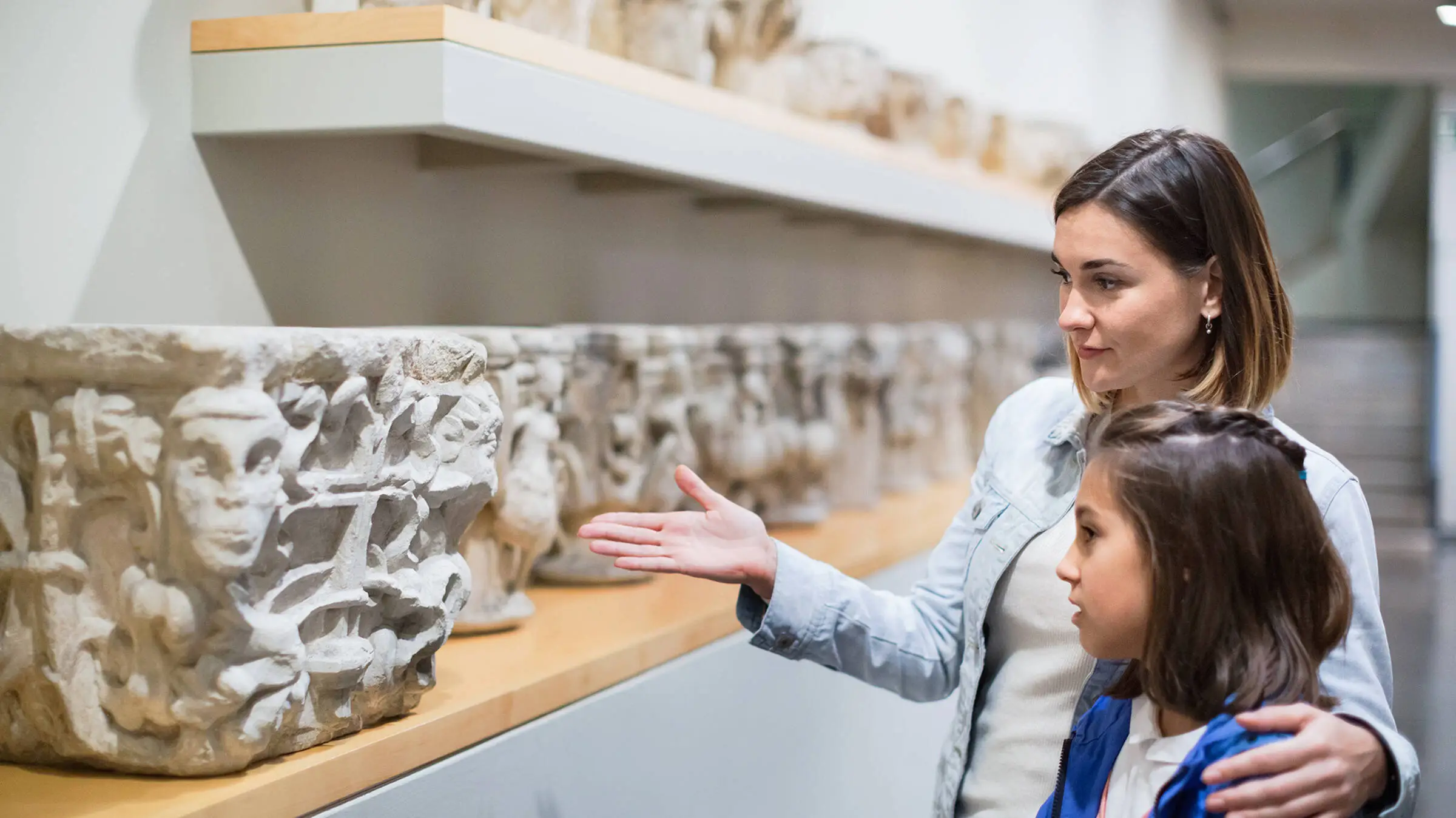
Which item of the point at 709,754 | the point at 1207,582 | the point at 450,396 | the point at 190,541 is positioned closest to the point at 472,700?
the point at 450,396

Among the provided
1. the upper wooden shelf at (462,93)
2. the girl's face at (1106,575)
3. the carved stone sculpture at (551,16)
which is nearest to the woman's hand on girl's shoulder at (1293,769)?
the girl's face at (1106,575)

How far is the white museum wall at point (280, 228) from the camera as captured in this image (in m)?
1.96

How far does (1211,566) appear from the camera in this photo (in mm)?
1206

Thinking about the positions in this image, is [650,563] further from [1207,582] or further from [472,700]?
[1207,582]

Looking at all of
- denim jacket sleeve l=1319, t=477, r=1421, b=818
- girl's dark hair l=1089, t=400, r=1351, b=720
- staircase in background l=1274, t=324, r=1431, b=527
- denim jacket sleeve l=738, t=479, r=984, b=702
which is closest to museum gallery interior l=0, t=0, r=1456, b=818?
denim jacket sleeve l=738, t=479, r=984, b=702

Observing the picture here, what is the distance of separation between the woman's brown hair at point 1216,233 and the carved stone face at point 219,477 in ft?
3.06

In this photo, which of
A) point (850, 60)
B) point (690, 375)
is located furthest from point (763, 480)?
point (850, 60)

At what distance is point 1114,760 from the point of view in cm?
135

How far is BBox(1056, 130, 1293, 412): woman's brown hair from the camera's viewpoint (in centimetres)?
151

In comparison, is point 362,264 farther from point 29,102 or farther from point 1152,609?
point 1152,609

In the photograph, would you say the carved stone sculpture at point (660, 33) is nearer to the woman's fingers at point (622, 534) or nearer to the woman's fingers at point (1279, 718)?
the woman's fingers at point (622, 534)

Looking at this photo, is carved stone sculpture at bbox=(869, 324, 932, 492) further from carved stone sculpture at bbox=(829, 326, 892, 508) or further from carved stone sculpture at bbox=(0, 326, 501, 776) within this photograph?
carved stone sculpture at bbox=(0, 326, 501, 776)

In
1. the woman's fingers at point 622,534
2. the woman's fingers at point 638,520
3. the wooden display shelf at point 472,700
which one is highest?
the woman's fingers at point 638,520

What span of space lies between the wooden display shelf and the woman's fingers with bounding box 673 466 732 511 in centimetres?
44
